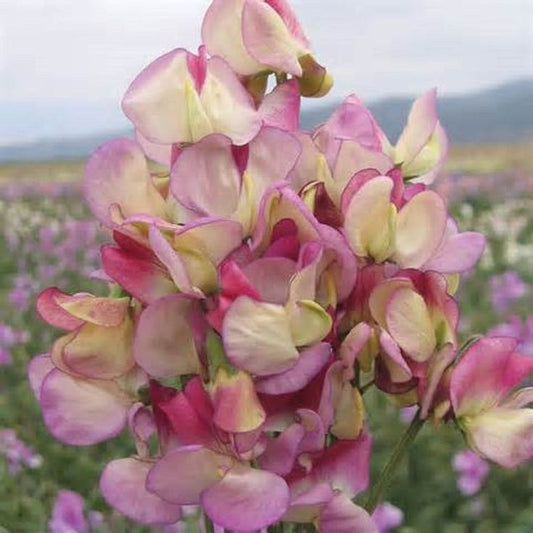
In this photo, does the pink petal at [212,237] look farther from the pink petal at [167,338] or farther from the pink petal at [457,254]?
the pink petal at [457,254]

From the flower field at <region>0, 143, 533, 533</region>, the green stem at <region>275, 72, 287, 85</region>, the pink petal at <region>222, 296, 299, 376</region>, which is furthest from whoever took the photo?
the flower field at <region>0, 143, 533, 533</region>

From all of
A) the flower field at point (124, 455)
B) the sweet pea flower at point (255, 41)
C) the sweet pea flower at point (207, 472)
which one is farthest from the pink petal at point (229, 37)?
the flower field at point (124, 455)

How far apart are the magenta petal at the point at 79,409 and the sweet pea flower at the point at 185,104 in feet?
0.51

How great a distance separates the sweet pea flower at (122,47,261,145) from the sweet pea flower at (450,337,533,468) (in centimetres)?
19

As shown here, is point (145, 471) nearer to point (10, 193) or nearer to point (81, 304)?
point (81, 304)

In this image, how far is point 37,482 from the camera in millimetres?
2703

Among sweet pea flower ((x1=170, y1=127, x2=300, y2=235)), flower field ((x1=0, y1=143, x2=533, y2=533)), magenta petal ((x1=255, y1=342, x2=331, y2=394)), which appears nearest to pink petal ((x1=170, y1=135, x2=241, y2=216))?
sweet pea flower ((x1=170, y1=127, x2=300, y2=235))

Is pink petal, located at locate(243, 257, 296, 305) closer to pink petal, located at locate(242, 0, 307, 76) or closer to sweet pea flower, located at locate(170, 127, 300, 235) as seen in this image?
sweet pea flower, located at locate(170, 127, 300, 235)

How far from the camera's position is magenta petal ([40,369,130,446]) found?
75cm

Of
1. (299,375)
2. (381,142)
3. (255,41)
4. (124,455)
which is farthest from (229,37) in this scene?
(124,455)

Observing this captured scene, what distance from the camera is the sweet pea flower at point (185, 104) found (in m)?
0.74

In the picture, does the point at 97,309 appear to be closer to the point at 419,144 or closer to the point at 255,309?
the point at 255,309

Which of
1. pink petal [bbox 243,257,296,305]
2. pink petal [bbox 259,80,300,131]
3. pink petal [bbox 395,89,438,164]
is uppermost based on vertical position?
pink petal [bbox 259,80,300,131]

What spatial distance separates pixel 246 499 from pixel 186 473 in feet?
0.14
